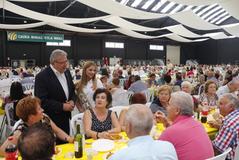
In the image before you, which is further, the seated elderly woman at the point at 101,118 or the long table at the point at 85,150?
the seated elderly woman at the point at 101,118

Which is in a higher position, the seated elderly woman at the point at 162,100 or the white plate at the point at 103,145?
the seated elderly woman at the point at 162,100

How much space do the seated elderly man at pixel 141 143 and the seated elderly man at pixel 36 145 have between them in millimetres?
398

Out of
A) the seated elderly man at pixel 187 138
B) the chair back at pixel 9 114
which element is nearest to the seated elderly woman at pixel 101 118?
the seated elderly man at pixel 187 138

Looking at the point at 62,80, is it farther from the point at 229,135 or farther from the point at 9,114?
the point at 229,135

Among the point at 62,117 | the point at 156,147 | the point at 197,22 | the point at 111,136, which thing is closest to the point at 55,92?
the point at 62,117

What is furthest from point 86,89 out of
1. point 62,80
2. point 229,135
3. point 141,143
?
point 141,143

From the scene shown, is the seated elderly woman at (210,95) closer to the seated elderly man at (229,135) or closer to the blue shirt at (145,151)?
the seated elderly man at (229,135)

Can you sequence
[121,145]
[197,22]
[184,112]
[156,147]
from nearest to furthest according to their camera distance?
[156,147], [184,112], [121,145], [197,22]

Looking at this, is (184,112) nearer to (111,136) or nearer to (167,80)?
(111,136)

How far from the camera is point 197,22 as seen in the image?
34.8 feet

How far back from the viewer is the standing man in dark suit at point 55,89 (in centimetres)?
311

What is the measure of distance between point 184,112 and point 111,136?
2.85 ft

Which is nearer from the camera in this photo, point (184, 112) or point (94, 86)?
point (184, 112)

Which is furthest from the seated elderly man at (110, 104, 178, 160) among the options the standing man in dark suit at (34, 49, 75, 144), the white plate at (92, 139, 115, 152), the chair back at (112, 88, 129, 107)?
the chair back at (112, 88, 129, 107)
